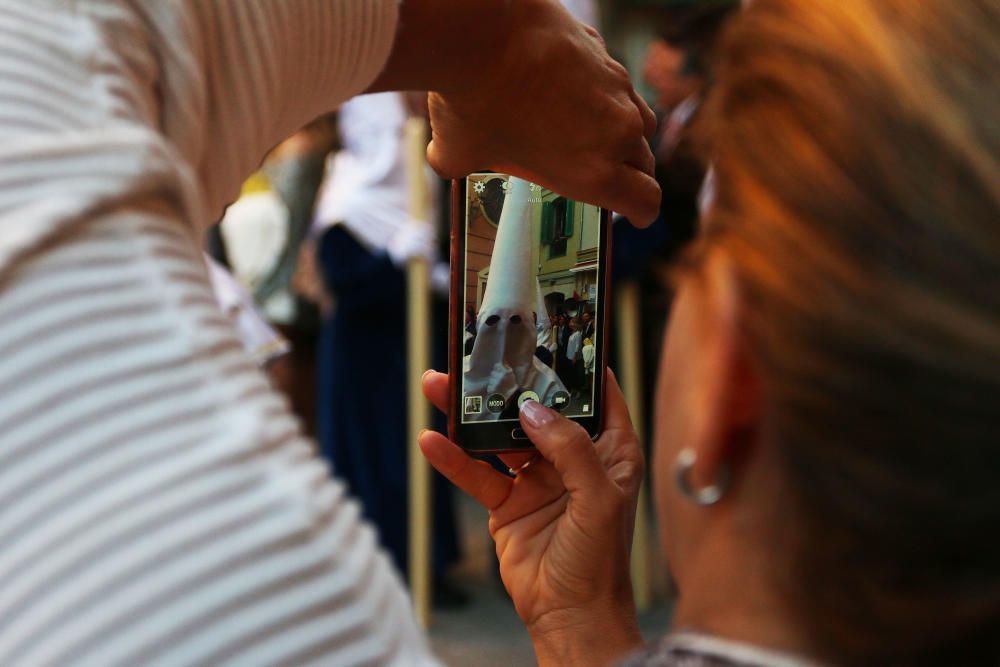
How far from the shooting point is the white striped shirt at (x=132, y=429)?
1.01 ft

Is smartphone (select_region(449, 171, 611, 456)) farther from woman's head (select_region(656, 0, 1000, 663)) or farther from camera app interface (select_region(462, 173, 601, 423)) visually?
woman's head (select_region(656, 0, 1000, 663))

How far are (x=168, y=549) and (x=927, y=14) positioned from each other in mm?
338

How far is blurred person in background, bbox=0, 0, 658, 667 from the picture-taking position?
1.01 feet

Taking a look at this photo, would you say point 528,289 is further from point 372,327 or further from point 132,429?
point 372,327

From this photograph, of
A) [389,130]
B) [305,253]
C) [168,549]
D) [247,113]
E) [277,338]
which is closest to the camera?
[168,549]

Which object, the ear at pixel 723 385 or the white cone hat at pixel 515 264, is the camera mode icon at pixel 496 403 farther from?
the ear at pixel 723 385

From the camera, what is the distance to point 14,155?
0.32 metres

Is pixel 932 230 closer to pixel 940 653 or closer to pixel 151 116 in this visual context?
pixel 940 653

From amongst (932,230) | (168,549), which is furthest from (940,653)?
(168,549)

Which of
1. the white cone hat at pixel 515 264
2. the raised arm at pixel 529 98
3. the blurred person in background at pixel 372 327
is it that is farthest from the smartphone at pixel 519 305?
the blurred person in background at pixel 372 327

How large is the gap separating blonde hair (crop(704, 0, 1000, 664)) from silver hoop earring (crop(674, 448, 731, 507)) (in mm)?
35

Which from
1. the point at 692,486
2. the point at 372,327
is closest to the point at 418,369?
the point at 372,327

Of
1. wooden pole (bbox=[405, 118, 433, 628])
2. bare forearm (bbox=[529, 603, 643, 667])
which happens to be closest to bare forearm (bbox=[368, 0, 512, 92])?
bare forearm (bbox=[529, 603, 643, 667])

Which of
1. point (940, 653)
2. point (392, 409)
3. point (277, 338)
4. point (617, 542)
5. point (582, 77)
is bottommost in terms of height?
point (392, 409)
